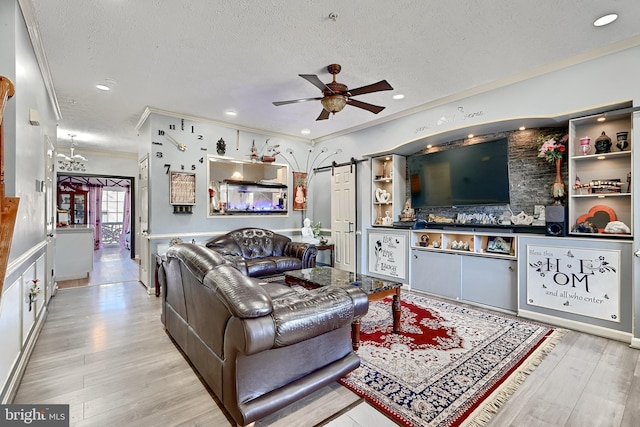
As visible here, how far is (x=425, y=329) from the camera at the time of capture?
3.16 metres

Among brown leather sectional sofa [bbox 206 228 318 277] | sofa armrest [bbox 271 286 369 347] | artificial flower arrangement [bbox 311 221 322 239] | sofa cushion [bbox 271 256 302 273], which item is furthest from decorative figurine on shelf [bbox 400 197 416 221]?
sofa armrest [bbox 271 286 369 347]

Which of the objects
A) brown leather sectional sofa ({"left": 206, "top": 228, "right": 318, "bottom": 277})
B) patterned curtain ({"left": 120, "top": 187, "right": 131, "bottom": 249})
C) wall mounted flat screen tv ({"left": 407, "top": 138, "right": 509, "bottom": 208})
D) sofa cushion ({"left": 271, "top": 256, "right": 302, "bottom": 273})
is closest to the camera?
wall mounted flat screen tv ({"left": 407, "top": 138, "right": 509, "bottom": 208})

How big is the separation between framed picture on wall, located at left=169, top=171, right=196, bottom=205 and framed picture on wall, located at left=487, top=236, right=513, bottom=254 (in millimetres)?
4579

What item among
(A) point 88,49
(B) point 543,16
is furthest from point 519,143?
(A) point 88,49

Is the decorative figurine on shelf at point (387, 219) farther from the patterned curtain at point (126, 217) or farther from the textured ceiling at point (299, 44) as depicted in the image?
the patterned curtain at point (126, 217)

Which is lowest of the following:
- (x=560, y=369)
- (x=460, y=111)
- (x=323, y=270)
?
(x=560, y=369)

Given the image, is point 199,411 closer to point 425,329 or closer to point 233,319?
point 233,319

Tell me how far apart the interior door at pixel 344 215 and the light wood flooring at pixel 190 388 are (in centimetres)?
344

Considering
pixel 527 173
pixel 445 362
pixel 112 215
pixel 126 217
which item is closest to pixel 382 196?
pixel 527 173

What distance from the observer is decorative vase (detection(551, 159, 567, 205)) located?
342 centimetres

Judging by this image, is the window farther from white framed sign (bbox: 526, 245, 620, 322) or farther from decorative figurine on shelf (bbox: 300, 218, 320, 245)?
white framed sign (bbox: 526, 245, 620, 322)

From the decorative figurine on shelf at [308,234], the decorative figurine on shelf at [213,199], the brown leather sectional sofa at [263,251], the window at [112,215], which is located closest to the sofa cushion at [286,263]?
the brown leather sectional sofa at [263,251]

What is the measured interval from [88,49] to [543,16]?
424cm

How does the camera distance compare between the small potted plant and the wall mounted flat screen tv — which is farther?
the small potted plant
